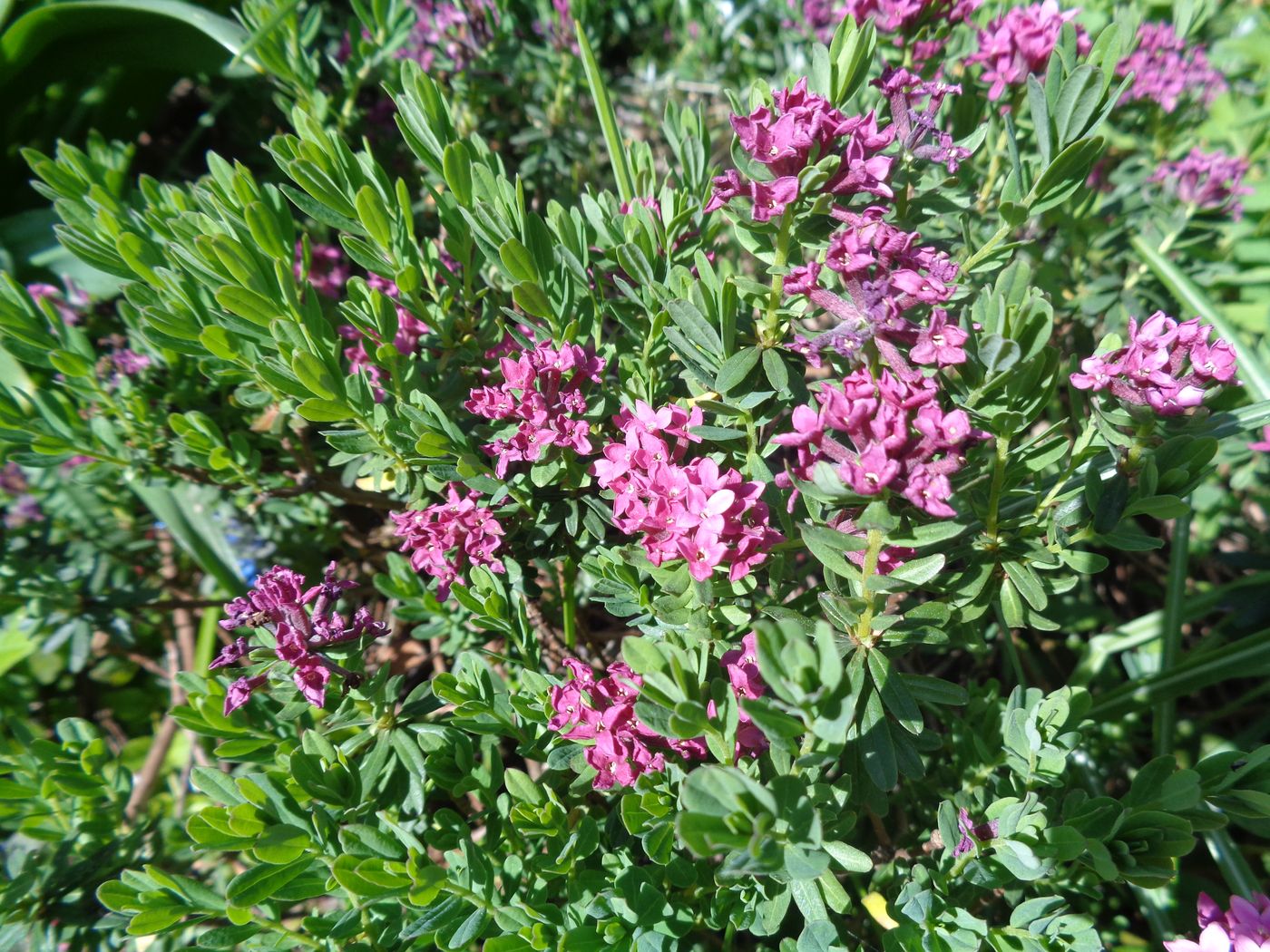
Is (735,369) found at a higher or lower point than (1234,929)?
higher

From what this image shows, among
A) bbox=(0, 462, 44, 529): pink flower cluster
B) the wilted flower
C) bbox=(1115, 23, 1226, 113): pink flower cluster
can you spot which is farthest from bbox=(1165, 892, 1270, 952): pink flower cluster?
bbox=(0, 462, 44, 529): pink flower cluster

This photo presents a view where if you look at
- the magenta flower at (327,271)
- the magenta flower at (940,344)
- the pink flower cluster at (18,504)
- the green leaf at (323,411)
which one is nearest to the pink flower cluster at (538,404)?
the green leaf at (323,411)

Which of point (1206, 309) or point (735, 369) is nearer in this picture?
point (735, 369)

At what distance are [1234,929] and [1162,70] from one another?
1.92 metres

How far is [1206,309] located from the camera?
5.48 feet

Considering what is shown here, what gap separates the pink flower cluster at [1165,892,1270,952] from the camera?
1138 mm

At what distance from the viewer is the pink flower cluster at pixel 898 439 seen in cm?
85

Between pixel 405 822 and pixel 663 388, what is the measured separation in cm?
79

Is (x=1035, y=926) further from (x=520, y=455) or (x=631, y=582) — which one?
(x=520, y=455)

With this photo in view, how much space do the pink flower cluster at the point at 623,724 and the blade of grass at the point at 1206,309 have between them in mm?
1266

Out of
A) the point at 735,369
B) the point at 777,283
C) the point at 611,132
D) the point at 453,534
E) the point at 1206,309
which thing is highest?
the point at 611,132

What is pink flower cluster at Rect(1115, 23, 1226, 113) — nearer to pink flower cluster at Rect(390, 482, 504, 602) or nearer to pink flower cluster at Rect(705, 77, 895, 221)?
pink flower cluster at Rect(705, 77, 895, 221)

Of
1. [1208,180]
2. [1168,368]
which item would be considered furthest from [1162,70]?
[1168,368]

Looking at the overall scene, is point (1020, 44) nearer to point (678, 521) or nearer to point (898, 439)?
point (898, 439)
